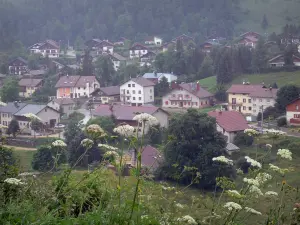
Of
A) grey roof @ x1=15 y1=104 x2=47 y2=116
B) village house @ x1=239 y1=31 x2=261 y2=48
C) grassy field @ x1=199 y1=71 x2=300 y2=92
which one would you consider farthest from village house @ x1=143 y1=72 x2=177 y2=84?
village house @ x1=239 y1=31 x2=261 y2=48

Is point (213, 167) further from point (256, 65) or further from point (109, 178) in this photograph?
point (256, 65)

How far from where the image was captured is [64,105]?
13.6 m

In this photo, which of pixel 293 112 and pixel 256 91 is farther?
pixel 256 91

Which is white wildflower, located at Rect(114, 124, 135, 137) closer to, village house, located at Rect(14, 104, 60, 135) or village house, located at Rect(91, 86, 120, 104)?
village house, located at Rect(14, 104, 60, 135)

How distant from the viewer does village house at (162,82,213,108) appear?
14.0m

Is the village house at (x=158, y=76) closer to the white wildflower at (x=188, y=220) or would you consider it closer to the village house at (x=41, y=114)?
the village house at (x=41, y=114)

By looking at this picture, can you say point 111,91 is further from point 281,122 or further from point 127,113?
point 281,122

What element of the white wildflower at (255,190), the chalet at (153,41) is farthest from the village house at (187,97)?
the chalet at (153,41)

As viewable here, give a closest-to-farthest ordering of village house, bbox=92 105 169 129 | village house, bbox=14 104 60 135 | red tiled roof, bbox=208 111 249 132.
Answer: red tiled roof, bbox=208 111 249 132
village house, bbox=92 105 169 129
village house, bbox=14 104 60 135

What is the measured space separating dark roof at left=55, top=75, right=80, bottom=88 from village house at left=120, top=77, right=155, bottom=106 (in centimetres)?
176

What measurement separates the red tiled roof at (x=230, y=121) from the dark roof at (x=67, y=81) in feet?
22.3

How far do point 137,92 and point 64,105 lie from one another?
7.16 feet

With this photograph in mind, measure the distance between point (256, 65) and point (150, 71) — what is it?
387 cm

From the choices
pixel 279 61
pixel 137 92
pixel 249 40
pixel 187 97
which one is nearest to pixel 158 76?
pixel 137 92
